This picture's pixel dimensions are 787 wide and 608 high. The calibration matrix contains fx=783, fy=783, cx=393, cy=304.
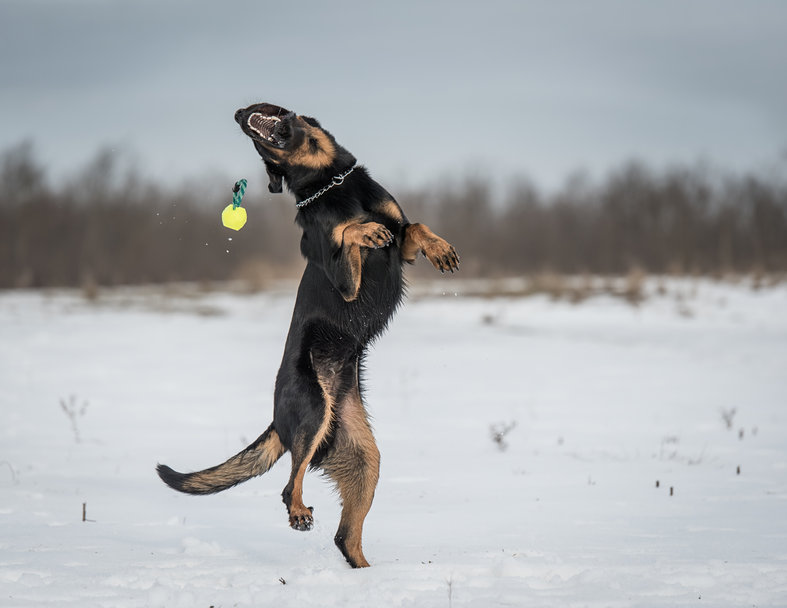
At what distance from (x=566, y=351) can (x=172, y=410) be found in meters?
6.02

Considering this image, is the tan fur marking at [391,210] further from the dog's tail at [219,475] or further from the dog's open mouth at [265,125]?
the dog's tail at [219,475]

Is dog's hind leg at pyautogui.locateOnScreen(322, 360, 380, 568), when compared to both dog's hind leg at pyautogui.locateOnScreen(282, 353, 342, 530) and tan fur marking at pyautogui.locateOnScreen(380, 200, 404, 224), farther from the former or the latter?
tan fur marking at pyautogui.locateOnScreen(380, 200, 404, 224)

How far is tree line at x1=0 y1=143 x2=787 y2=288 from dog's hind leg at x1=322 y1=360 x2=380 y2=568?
1612cm

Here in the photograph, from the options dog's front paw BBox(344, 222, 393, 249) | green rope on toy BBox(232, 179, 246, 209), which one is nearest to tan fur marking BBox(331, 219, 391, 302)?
dog's front paw BBox(344, 222, 393, 249)

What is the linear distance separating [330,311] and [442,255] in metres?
0.62

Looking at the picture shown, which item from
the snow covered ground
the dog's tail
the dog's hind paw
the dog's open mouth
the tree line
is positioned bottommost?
the tree line

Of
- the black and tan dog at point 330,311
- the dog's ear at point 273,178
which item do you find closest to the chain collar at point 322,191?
the black and tan dog at point 330,311

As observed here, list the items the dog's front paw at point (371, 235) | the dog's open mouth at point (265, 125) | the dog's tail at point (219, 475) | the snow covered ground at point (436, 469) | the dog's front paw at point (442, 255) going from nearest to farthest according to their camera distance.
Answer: the snow covered ground at point (436, 469), the dog's front paw at point (371, 235), the dog's front paw at point (442, 255), the dog's open mouth at point (265, 125), the dog's tail at point (219, 475)

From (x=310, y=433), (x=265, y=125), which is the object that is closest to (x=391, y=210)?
(x=265, y=125)

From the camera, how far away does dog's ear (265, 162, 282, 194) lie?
3866mm

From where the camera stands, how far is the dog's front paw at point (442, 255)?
352 cm

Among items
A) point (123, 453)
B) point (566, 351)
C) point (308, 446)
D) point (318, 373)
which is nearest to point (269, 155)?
point (318, 373)

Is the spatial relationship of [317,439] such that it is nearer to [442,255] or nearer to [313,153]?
[442,255]

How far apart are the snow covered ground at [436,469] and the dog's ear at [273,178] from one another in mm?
1569
